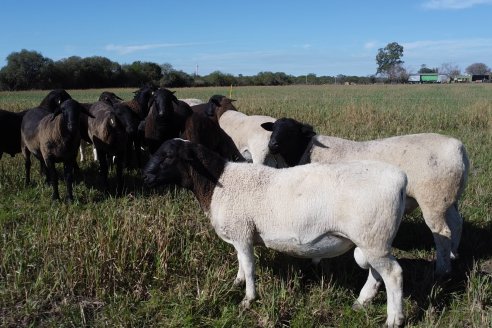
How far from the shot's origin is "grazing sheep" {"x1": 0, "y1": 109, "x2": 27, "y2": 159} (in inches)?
367

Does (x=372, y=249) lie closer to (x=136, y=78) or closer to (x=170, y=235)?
(x=170, y=235)

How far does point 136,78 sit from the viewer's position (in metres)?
75.1

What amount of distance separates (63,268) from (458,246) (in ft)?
15.7

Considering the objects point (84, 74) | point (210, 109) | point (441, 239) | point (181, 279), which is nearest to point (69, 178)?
point (181, 279)

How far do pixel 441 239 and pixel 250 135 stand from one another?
4520 millimetres

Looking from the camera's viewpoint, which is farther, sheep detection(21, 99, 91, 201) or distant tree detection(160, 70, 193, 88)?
distant tree detection(160, 70, 193, 88)

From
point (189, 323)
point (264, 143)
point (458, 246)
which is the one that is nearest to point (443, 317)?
point (458, 246)

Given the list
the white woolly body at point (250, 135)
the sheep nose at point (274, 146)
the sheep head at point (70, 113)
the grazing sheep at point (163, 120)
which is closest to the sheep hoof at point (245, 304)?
the sheep nose at point (274, 146)

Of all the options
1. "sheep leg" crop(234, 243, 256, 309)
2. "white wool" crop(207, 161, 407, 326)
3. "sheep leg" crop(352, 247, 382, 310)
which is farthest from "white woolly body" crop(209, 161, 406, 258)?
"sheep leg" crop(352, 247, 382, 310)

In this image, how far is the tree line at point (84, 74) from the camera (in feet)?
208

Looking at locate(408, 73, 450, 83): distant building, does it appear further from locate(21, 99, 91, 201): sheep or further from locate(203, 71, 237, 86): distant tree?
locate(21, 99, 91, 201): sheep

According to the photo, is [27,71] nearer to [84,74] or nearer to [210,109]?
[84,74]

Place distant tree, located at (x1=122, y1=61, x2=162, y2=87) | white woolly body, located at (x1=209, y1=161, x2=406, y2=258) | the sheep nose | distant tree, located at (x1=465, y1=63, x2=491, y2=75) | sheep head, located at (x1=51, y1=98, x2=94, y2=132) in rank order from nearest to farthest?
white woolly body, located at (x1=209, y1=161, x2=406, y2=258) → the sheep nose → sheep head, located at (x1=51, y1=98, x2=94, y2=132) → distant tree, located at (x1=122, y1=61, x2=162, y2=87) → distant tree, located at (x1=465, y1=63, x2=491, y2=75)

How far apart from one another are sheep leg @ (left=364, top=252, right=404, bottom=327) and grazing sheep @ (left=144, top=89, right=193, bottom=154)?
5.51 metres
